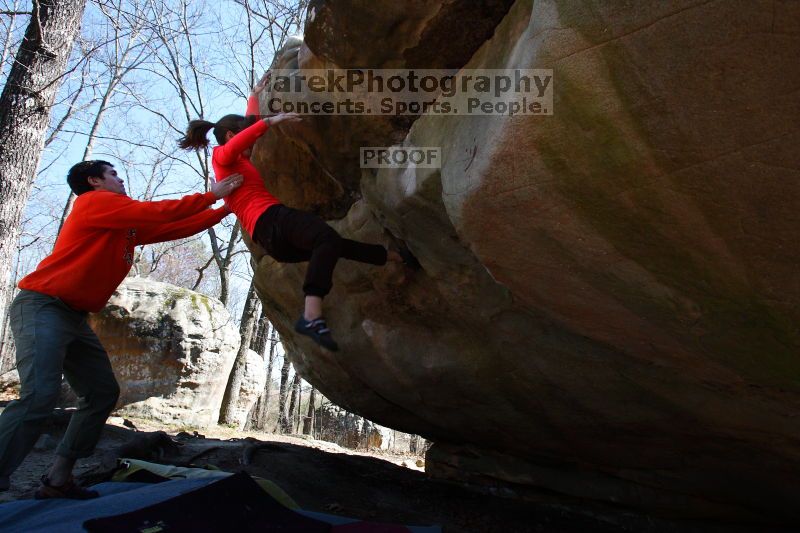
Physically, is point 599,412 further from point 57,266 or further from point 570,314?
point 57,266

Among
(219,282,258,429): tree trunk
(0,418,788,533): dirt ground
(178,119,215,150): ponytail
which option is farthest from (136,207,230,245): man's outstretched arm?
(219,282,258,429): tree trunk

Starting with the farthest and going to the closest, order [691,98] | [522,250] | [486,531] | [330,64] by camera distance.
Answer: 1. [486,531]
2. [330,64]
3. [522,250]
4. [691,98]

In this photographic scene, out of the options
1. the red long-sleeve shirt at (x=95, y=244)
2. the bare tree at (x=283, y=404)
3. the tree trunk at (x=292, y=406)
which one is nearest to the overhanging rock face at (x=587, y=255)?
the red long-sleeve shirt at (x=95, y=244)

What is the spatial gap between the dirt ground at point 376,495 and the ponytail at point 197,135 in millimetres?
2369

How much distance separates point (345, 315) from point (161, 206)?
5.95 ft

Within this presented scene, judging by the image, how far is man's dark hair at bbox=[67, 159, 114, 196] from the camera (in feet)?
12.3

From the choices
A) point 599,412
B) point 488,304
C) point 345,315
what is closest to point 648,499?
point 599,412

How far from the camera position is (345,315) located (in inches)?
193

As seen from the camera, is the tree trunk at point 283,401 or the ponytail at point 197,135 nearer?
the ponytail at point 197,135

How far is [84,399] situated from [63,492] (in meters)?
0.53

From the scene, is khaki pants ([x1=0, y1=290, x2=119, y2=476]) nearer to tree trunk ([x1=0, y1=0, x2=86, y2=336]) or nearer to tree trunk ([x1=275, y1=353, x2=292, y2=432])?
tree trunk ([x1=0, y1=0, x2=86, y2=336])

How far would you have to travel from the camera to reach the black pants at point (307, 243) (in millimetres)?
3387

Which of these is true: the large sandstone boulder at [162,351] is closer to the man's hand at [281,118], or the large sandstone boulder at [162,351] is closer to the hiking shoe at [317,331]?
the man's hand at [281,118]

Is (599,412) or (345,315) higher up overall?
(345,315)
